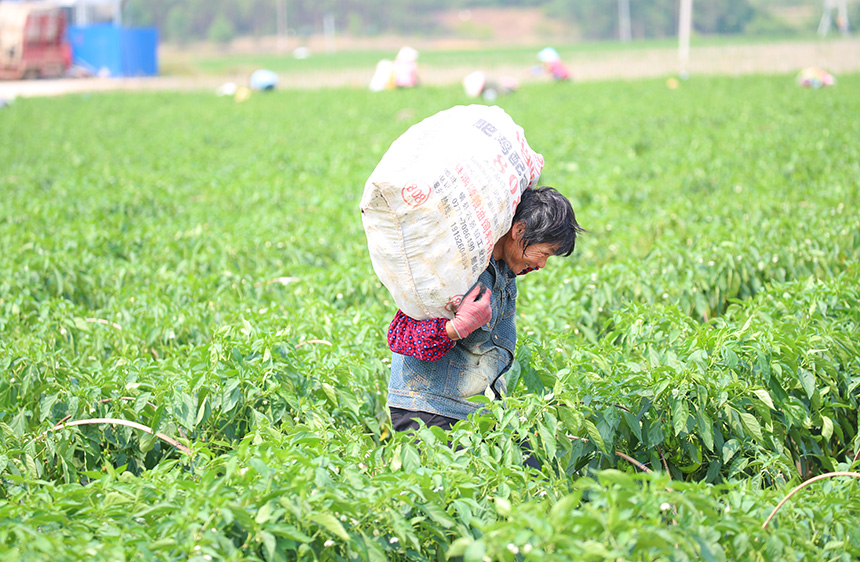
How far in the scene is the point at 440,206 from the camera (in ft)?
8.18

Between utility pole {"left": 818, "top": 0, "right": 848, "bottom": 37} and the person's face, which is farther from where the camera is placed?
utility pole {"left": 818, "top": 0, "right": 848, "bottom": 37}

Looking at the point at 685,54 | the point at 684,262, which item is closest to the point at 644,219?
the point at 684,262

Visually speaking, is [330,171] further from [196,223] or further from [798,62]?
[798,62]

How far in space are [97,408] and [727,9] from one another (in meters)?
70.3

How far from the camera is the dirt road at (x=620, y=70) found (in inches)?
1309

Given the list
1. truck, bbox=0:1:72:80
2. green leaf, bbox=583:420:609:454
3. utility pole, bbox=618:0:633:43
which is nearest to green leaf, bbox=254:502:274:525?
green leaf, bbox=583:420:609:454

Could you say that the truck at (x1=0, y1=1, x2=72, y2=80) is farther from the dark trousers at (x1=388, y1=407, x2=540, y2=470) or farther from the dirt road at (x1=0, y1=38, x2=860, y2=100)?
the dark trousers at (x1=388, y1=407, x2=540, y2=470)

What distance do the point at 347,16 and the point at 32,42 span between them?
70.1 m

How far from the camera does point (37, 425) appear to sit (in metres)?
3.43

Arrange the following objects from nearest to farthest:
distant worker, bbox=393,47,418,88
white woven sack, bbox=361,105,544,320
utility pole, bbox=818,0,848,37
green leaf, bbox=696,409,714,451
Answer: white woven sack, bbox=361,105,544,320
green leaf, bbox=696,409,714,451
distant worker, bbox=393,47,418,88
utility pole, bbox=818,0,848,37

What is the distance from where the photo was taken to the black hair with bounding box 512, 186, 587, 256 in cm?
277

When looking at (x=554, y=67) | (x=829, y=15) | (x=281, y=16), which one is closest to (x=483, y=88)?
(x=554, y=67)

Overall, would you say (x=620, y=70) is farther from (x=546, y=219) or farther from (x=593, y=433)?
(x=593, y=433)

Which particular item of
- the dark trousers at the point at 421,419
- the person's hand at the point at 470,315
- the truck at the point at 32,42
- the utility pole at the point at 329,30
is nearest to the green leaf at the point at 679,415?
the dark trousers at the point at 421,419
